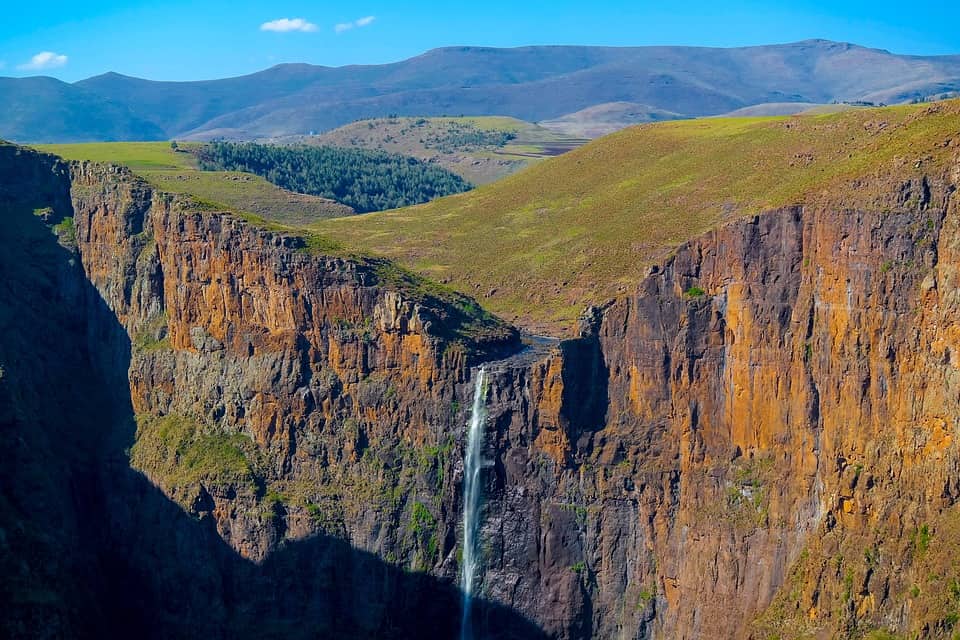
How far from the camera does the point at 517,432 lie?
5134 centimetres

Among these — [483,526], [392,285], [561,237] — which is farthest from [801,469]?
[561,237]

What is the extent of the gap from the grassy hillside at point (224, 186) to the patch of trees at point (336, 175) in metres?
4.88

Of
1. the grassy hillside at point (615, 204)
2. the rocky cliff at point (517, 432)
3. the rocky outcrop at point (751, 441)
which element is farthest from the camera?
the grassy hillside at point (615, 204)

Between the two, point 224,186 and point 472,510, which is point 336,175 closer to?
point 224,186

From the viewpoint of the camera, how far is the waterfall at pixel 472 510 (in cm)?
5191

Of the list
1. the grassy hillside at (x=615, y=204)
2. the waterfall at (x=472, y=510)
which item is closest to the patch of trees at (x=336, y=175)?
the grassy hillside at (x=615, y=204)

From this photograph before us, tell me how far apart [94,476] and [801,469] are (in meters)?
33.3

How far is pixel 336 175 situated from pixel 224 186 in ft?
85.3

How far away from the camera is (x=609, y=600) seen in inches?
1960

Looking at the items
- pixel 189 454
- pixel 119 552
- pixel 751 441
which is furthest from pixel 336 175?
pixel 751 441

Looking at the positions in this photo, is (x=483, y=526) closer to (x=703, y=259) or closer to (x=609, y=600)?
(x=609, y=600)

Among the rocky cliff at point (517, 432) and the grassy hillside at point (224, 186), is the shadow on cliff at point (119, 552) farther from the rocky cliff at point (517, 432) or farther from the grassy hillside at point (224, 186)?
the grassy hillside at point (224, 186)

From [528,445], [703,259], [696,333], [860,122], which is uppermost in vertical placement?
[860,122]

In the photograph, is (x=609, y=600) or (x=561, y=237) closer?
(x=609, y=600)
